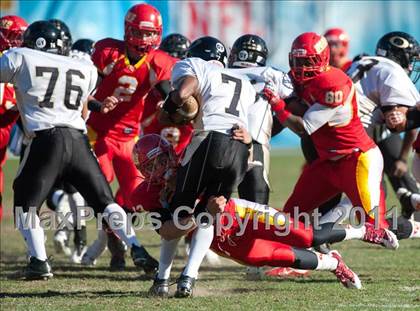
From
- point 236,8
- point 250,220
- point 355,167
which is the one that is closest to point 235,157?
point 250,220

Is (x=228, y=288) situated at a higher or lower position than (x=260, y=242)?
lower

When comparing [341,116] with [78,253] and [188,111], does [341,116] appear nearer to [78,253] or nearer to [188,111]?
[188,111]

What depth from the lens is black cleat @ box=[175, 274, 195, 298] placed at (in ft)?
17.7

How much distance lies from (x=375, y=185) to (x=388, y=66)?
1.02m

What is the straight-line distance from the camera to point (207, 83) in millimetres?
5523

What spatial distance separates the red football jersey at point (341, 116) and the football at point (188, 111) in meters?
0.74

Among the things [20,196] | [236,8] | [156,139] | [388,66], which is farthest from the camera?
[236,8]

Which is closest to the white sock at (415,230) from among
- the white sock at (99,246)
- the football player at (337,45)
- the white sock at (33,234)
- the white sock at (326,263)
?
the white sock at (326,263)

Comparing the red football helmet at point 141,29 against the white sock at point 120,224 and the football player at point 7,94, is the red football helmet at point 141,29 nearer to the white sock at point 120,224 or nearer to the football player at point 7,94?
the football player at point 7,94

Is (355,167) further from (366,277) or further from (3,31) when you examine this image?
(3,31)

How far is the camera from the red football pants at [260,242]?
18.0ft

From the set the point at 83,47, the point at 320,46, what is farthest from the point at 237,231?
the point at 83,47

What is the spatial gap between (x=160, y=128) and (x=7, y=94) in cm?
124

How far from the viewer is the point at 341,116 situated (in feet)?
19.6
